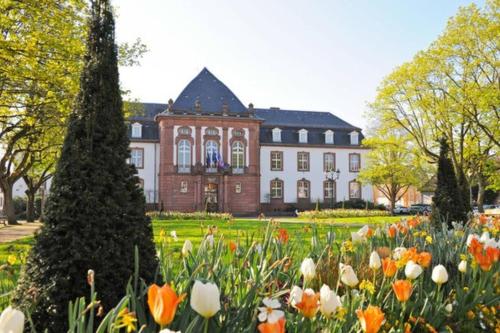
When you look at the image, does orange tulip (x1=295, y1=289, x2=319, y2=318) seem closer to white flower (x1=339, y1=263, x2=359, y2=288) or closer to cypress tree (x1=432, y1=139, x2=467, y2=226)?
white flower (x1=339, y1=263, x2=359, y2=288)

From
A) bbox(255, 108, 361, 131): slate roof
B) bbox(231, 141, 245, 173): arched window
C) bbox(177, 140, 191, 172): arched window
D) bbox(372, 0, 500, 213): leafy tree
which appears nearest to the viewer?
bbox(372, 0, 500, 213): leafy tree

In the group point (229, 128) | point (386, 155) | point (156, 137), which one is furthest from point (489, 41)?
point (156, 137)

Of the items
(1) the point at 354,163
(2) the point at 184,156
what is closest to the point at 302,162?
(1) the point at 354,163

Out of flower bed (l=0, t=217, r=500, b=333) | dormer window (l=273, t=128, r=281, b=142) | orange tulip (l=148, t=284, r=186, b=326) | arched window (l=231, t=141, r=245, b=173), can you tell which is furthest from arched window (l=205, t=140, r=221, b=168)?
orange tulip (l=148, t=284, r=186, b=326)

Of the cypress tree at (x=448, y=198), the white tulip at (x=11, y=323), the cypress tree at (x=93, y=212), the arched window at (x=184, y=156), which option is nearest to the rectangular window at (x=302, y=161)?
the arched window at (x=184, y=156)

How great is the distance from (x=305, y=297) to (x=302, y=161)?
1716 inches

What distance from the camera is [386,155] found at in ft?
126

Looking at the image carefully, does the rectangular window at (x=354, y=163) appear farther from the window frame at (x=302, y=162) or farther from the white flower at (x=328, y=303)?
the white flower at (x=328, y=303)

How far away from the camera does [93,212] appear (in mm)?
2711

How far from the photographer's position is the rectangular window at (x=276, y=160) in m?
44.2

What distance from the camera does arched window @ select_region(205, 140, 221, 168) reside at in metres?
39.9

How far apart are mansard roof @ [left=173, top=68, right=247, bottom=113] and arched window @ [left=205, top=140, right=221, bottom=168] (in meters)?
2.80

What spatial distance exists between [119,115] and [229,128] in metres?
37.4

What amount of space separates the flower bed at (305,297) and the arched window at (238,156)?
3581 centimetres
